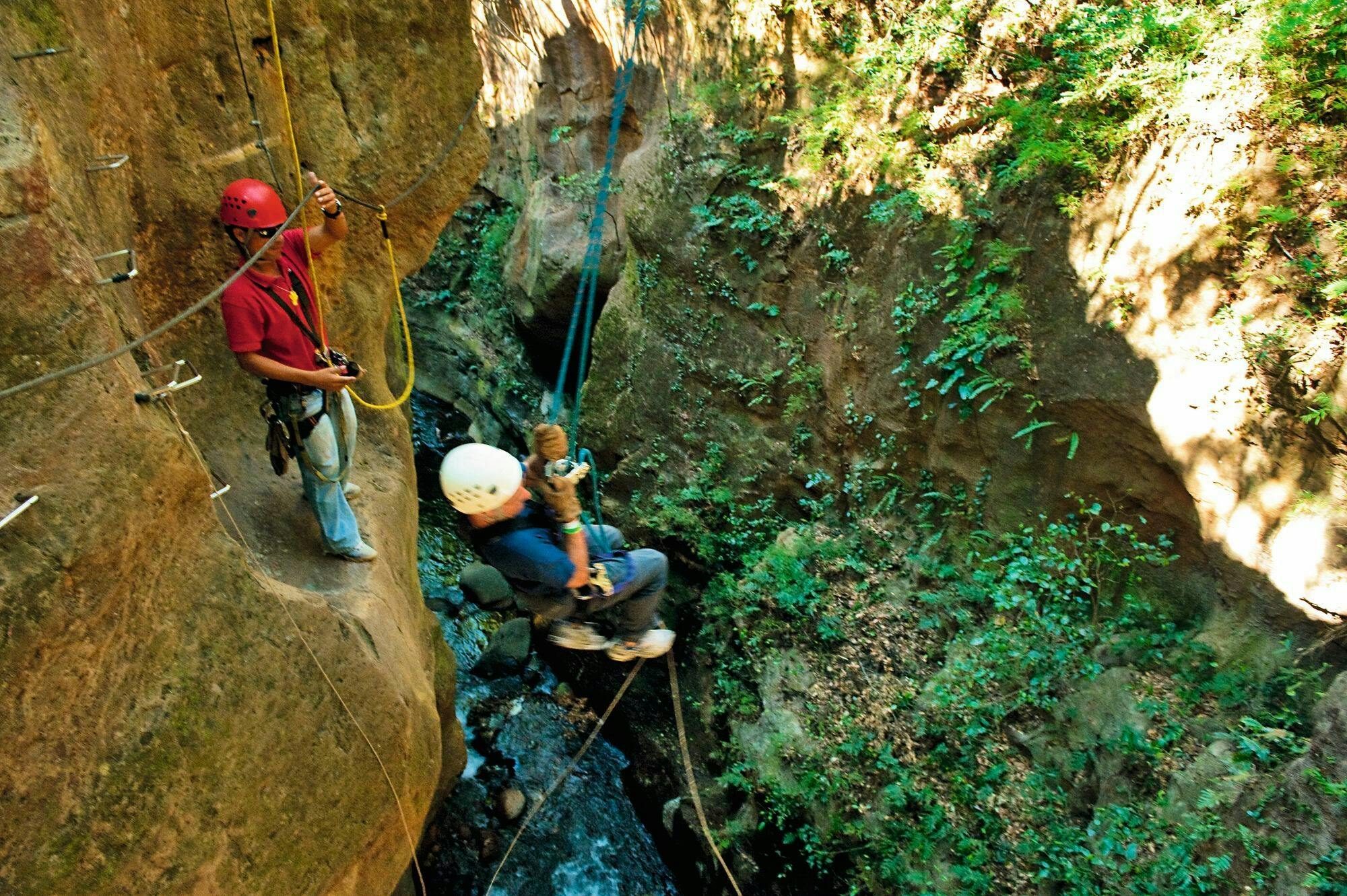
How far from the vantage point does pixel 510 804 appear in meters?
7.38

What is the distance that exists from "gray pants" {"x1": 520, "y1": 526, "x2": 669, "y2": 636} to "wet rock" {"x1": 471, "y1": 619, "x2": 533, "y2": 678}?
11.2 feet

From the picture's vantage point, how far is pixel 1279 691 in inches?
211

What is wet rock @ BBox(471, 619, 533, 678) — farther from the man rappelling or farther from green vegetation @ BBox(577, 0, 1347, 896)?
the man rappelling

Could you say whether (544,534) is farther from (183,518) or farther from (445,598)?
(445,598)

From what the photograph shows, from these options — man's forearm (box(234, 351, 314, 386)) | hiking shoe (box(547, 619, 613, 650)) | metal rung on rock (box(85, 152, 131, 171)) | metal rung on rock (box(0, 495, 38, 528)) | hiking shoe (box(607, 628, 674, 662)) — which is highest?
metal rung on rock (box(85, 152, 131, 171))

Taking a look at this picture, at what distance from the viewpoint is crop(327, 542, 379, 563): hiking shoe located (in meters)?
4.94

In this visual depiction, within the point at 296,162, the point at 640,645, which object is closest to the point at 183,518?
the point at 296,162

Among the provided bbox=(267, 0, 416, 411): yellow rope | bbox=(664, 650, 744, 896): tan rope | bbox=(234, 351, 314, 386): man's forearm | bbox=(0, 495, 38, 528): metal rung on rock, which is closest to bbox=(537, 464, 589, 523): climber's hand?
bbox=(267, 0, 416, 411): yellow rope

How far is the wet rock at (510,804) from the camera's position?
24.1ft

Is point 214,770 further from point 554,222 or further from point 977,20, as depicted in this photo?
point 554,222

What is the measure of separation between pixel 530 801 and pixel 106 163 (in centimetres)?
589

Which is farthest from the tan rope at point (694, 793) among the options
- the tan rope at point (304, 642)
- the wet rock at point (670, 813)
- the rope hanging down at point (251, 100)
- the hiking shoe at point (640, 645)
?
the rope hanging down at point (251, 100)

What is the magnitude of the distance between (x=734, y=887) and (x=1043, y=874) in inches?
93.0

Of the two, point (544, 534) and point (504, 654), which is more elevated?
point (544, 534)
